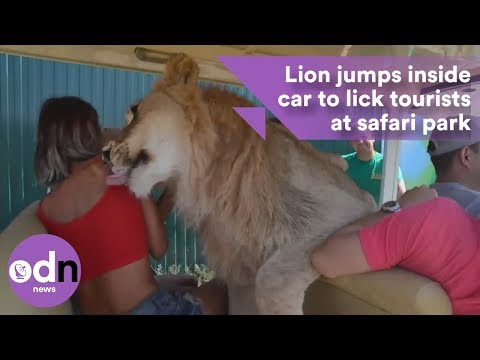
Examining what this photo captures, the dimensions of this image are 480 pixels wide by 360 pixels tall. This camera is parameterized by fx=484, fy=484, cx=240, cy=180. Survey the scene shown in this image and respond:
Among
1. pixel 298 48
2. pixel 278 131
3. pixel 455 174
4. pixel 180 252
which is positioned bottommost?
pixel 180 252

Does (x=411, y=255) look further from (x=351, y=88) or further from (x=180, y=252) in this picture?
(x=180, y=252)

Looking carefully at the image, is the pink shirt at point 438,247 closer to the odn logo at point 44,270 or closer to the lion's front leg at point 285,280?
the lion's front leg at point 285,280

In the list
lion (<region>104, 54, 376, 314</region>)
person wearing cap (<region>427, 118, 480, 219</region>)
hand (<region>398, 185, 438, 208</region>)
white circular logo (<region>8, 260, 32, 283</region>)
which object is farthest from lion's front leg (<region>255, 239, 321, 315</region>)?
white circular logo (<region>8, 260, 32, 283</region>)

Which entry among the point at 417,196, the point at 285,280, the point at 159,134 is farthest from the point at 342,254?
the point at 159,134

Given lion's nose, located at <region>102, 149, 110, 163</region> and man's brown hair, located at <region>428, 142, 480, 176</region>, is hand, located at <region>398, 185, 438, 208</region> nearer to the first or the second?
man's brown hair, located at <region>428, 142, 480, 176</region>

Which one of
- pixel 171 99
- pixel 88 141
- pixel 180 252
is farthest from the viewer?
pixel 180 252

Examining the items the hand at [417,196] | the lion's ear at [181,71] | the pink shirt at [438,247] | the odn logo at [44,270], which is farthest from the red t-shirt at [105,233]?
the hand at [417,196]

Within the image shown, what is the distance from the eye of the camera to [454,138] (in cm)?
134

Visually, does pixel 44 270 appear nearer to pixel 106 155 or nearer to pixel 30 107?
pixel 106 155

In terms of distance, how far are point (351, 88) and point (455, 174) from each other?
1.29 feet

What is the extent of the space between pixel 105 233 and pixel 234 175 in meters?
0.37

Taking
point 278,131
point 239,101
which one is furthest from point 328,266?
point 239,101

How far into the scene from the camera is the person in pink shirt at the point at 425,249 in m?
1.09

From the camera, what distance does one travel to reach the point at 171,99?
123 centimetres
